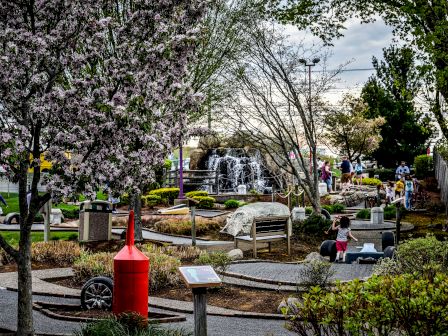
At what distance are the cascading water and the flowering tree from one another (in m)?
37.1

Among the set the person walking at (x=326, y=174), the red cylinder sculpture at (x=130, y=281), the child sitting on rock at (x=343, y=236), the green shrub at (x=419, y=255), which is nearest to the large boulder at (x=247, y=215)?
the child sitting on rock at (x=343, y=236)

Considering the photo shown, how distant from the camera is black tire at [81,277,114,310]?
9844mm

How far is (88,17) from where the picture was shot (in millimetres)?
7738

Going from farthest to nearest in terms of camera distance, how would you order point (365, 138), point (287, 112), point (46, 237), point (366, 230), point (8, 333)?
point (365, 138) → point (287, 112) → point (366, 230) → point (46, 237) → point (8, 333)

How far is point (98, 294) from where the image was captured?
992 cm

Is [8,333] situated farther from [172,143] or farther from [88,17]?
[88,17]

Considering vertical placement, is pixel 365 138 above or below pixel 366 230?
above

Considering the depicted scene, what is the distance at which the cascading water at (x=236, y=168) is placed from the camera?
45.2m

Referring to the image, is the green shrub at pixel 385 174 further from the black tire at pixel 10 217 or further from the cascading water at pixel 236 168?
the black tire at pixel 10 217

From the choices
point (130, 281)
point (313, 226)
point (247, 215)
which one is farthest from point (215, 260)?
Result: point (313, 226)

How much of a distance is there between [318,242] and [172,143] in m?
12.8

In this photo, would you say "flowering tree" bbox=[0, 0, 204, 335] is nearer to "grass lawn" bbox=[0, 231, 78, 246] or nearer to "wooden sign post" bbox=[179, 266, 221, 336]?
"wooden sign post" bbox=[179, 266, 221, 336]

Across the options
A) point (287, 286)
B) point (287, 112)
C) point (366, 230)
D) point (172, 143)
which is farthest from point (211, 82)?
point (172, 143)

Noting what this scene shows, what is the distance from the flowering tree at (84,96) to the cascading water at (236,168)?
3710cm
